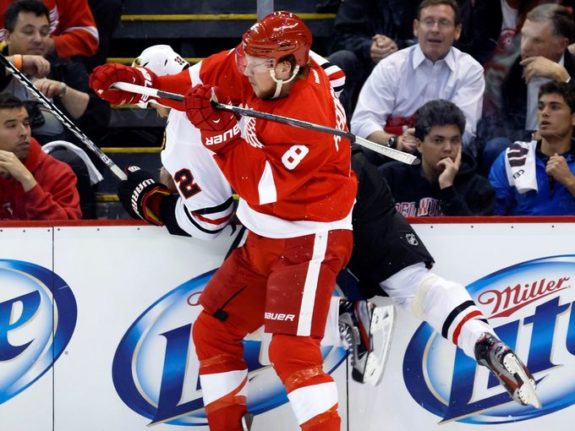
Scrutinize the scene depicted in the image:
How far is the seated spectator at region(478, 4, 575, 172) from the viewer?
5.11m

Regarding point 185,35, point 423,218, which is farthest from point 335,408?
point 185,35

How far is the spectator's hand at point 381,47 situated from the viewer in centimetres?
535

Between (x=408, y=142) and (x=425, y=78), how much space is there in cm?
53

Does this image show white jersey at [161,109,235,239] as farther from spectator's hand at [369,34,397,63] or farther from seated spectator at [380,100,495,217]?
spectator's hand at [369,34,397,63]

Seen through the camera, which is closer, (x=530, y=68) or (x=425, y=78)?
(x=530, y=68)

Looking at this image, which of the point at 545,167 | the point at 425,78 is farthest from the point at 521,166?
the point at 425,78

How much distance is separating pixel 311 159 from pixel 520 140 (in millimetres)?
1599

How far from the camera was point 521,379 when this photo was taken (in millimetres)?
3670

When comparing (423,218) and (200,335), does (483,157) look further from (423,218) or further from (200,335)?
(200,335)

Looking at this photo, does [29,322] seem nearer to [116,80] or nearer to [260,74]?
[116,80]

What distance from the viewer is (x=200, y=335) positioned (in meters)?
3.84

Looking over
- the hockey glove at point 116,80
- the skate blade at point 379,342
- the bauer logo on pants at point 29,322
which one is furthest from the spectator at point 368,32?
the bauer logo on pants at point 29,322

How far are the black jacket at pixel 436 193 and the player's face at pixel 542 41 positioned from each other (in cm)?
81

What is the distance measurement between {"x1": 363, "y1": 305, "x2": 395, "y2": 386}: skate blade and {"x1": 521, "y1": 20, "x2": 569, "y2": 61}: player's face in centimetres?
165
